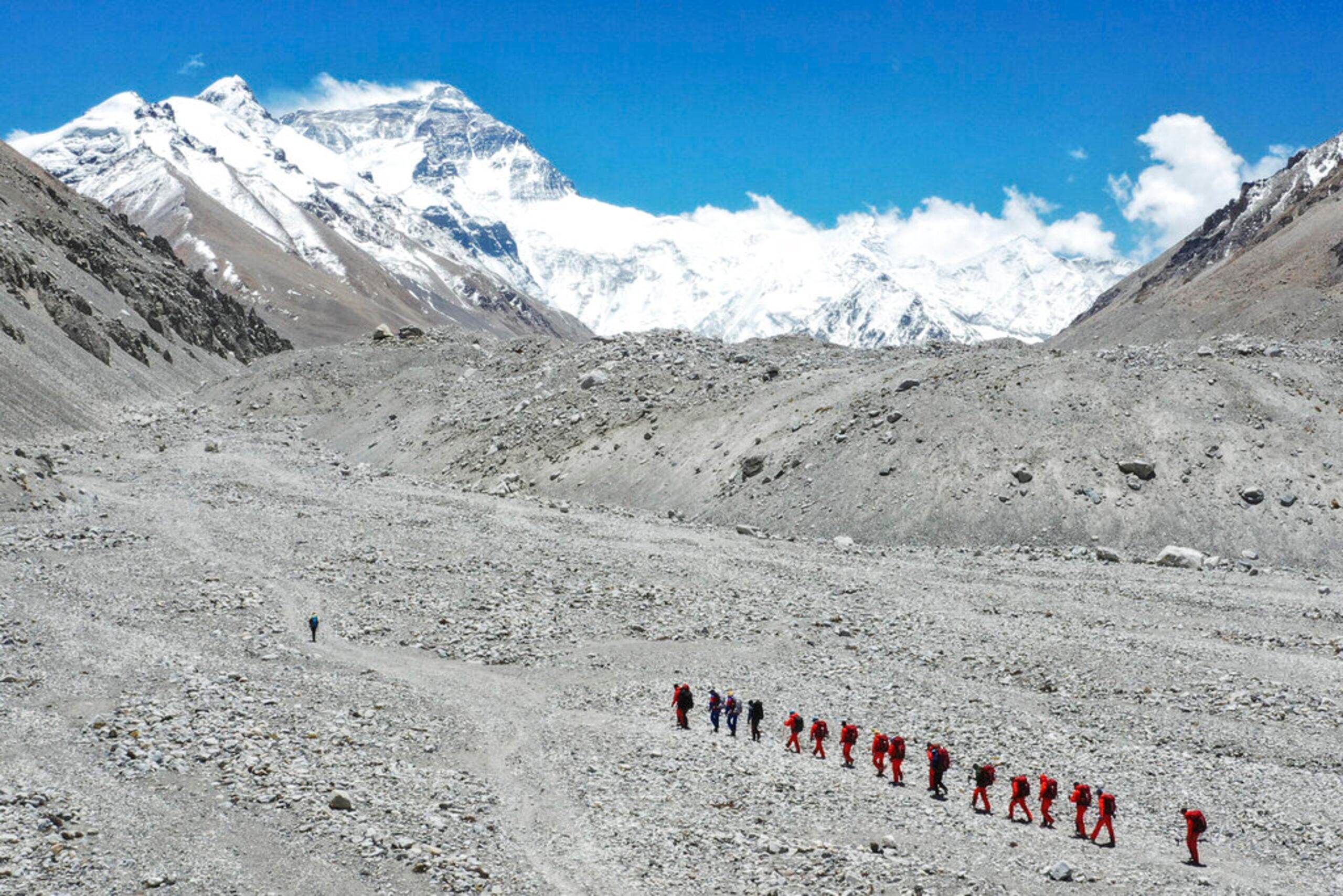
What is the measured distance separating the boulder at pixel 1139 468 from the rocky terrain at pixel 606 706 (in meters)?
5.65

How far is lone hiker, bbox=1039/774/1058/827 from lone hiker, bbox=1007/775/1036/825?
9.2 inches

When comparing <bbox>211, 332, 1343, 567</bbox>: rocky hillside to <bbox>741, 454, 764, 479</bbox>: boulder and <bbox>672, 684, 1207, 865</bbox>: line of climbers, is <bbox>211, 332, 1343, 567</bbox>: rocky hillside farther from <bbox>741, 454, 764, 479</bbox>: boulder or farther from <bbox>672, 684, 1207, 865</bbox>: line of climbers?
<bbox>672, 684, 1207, 865</bbox>: line of climbers

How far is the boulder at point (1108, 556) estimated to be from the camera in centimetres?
3991

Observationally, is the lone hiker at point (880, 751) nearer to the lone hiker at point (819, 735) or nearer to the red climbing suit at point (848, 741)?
the red climbing suit at point (848, 741)

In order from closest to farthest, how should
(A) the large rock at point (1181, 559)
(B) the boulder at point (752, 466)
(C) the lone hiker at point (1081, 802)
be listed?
(C) the lone hiker at point (1081, 802), (A) the large rock at point (1181, 559), (B) the boulder at point (752, 466)

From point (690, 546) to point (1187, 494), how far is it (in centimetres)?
2019

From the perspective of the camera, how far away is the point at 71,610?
95.3 ft

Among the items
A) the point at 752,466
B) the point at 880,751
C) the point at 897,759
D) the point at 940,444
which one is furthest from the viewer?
the point at 752,466

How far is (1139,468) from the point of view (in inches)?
1709

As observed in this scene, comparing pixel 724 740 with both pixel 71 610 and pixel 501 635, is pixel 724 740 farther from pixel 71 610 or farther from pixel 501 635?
pixel 71 610

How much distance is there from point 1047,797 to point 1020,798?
1.53 ft

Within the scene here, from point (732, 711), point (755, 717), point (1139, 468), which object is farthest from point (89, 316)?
point (755, 717)

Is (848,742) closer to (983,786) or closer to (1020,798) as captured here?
(983,786)

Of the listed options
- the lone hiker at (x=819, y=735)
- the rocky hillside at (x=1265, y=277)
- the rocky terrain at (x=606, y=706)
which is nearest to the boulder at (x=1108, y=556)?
the rocky terrain at (x=606, y=706)
